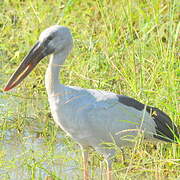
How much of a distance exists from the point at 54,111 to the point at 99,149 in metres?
0.46

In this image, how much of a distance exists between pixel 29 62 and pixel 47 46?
0.19m

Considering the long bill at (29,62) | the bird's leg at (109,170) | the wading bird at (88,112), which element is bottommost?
the bird's leg at (109,170)

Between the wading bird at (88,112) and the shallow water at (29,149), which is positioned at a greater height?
the wading bird at (88,112)

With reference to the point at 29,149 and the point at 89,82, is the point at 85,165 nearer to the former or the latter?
the point at 29,149

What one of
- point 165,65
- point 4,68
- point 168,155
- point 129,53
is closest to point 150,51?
point 129,53

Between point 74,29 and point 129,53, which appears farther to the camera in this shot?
point 74,29

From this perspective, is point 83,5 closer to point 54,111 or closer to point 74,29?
point 74,29

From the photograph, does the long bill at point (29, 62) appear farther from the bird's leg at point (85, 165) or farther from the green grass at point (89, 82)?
the bird's leg at point (85, 165)

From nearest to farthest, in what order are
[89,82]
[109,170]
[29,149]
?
[109,170]
[29,149]
[89,82]

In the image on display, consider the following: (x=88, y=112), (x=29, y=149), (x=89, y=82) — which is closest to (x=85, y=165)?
(x=88, y=112)

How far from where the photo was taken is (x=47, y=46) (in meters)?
4.62

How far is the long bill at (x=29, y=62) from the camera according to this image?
4637 millimetres

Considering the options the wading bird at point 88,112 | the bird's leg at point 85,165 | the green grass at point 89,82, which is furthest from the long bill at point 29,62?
the bird's leg at point 85,165

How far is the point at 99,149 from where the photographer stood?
4578 mm
